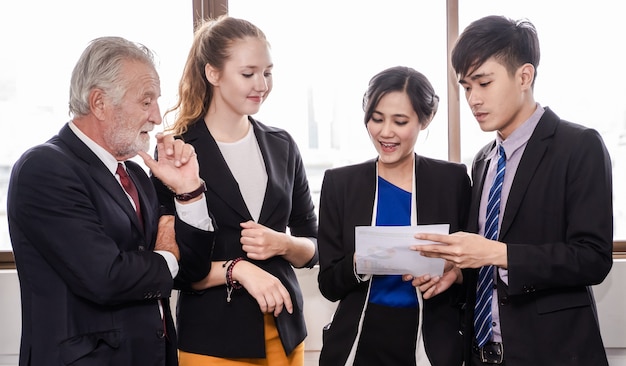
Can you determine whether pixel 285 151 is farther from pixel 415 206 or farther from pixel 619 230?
pixel 619 230

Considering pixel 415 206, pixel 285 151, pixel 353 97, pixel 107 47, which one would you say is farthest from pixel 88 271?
pixel 353 97

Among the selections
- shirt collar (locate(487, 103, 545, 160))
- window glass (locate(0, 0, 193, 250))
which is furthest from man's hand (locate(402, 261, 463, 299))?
window glass (locate(0, 0, 193, 250))

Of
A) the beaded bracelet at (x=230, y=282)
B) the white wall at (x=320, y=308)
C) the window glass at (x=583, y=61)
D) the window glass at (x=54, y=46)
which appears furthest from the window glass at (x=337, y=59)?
the beaded bracelet at (x=230, y=282)

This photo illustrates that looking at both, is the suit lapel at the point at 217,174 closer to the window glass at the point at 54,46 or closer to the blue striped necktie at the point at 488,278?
the blue striped necktie at the point at 488,278

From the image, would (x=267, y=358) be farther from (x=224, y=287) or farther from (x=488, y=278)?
(x=488, y=278)

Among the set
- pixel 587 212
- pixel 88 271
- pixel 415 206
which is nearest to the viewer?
pixel 88 271

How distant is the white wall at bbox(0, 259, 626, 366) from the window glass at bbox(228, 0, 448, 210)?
51cm

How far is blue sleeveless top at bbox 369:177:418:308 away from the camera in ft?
6.61

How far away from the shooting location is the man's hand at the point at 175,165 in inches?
74.3

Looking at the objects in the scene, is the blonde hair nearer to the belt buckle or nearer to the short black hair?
the short black hair

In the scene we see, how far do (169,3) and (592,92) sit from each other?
6.64 ft

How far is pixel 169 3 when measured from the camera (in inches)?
125

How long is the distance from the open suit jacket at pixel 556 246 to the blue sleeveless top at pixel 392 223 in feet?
0.92

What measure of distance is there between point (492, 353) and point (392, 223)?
1.54ft
